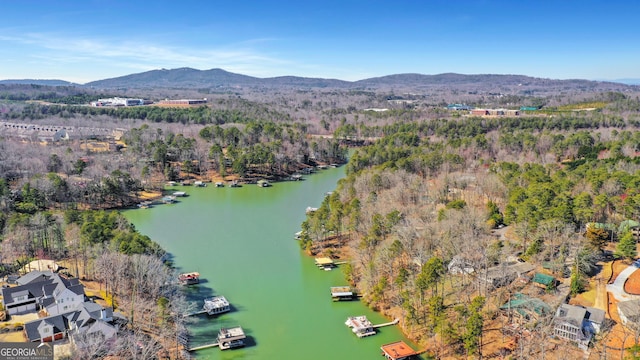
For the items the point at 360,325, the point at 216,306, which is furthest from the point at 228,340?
the point at 360,325

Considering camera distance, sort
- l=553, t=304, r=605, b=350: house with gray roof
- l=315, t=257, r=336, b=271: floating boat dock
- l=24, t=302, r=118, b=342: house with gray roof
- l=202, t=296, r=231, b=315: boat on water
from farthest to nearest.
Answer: l=315, t=257, r=336, b=271: floating boat dock, l=202, t=296, r=231, b=315: boat on water, l=553, t=304, r=605, b=350: house with gray roof, l=24, t=302, r=118, b=342: house with gray roof

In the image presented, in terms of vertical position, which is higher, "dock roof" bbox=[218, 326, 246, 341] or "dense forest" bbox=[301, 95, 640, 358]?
"dense forest" bbox=[301, 95, 640, 358]

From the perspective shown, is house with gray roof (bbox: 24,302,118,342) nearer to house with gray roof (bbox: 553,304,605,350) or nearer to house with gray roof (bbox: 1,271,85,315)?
house with gray roof (bbox: 1,271,85,315)

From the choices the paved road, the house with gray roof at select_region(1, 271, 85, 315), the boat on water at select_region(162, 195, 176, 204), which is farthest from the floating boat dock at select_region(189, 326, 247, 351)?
the boat on water at select_region(162, 195, 176, 204)

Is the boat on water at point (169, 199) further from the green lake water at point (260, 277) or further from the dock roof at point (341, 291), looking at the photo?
the dock roof at point (341, 291)

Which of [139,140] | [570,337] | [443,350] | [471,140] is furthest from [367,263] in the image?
[139,140]

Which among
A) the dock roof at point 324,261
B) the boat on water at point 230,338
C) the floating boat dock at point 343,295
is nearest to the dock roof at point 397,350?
the floating boat dock at point 343,295

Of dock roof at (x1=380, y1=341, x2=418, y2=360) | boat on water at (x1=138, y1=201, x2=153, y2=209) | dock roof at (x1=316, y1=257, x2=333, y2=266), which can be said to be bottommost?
dock roof at (x1=380, y1=341, x2=418, y2=360)
